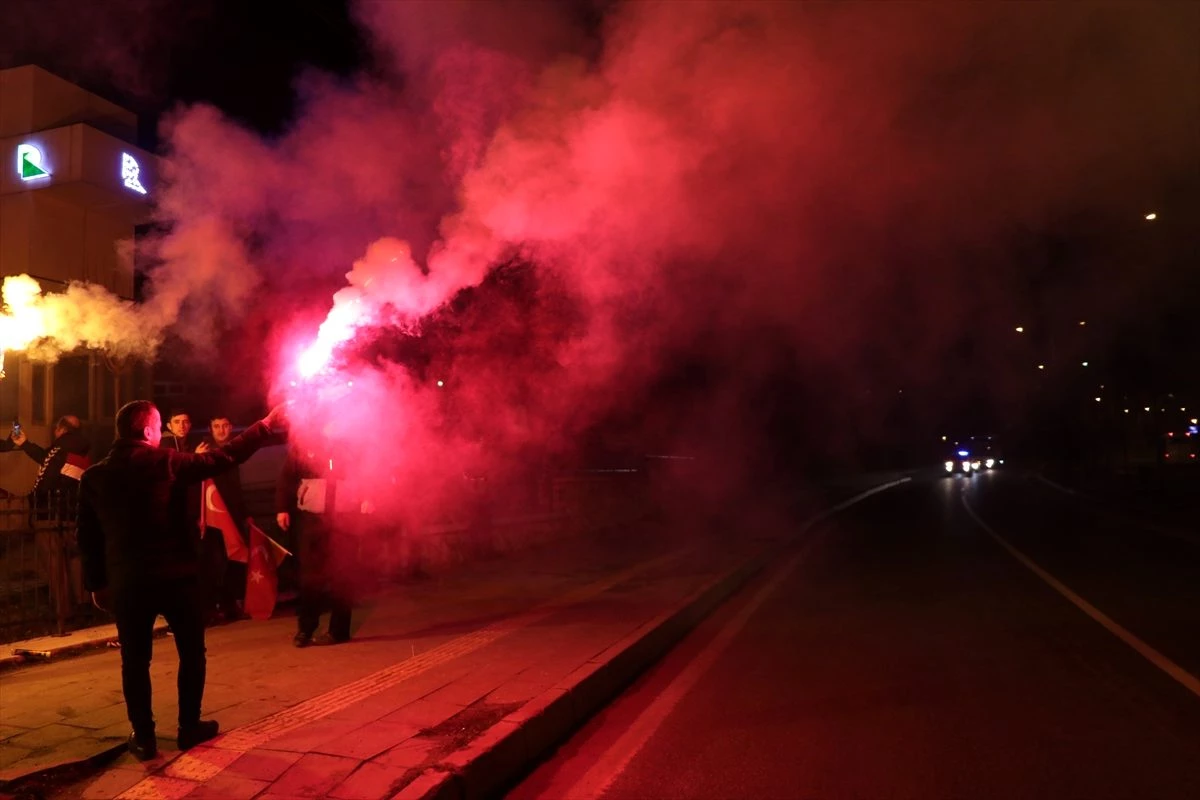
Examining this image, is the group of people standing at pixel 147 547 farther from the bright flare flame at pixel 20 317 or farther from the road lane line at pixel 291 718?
the bright flare flame at pixel 20 317

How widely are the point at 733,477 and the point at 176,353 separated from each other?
19.9 metres

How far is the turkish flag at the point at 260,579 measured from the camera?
6.30 metres

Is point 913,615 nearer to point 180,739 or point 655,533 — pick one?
point 180,739

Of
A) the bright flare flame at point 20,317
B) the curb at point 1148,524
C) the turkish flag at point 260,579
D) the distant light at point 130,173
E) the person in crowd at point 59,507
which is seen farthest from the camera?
the curb at point 1148,524

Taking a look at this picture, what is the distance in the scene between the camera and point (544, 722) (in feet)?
15.6

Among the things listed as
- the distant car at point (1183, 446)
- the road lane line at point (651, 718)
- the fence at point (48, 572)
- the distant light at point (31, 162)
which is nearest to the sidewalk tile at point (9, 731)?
the fence at point (48, 572)

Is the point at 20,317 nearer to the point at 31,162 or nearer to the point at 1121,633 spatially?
the point at 31,162

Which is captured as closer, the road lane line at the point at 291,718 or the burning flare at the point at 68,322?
the road lane line at the point at 291,718

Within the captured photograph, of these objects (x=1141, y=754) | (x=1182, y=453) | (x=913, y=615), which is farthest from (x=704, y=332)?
(x=1182, y=453)

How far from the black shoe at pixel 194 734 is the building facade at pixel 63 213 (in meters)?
5.92

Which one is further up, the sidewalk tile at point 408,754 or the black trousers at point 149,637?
the black trousers at point 149,637

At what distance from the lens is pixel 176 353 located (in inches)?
396

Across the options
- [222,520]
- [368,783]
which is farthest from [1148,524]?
[368,783]

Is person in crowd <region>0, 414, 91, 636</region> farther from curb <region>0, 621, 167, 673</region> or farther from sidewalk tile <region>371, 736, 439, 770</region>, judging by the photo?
sidewalk tile <region>371, 736, 439, 770</region>
